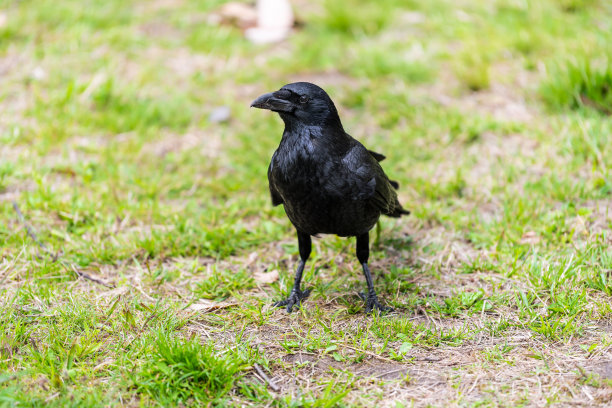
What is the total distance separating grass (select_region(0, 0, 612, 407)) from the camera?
292 cm

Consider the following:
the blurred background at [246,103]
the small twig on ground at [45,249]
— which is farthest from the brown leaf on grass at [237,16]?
the small twig on ground at [45,249]

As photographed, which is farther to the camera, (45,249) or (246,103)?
(246,103)

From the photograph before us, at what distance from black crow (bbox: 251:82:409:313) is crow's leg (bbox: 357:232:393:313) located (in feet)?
0.85

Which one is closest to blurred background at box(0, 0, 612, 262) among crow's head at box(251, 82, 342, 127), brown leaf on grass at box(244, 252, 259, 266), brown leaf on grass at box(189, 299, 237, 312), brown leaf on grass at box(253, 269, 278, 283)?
brown leaf on grass at box(244, 252, 259, 266)

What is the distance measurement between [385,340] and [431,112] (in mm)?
3141

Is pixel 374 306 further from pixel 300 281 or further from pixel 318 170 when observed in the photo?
pixel 318 170

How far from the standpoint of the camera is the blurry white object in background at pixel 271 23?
7.40 meters

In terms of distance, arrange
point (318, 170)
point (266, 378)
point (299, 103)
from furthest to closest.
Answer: point (299, 103), point (318, 170), point (266, 378)

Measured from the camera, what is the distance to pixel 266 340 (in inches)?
130

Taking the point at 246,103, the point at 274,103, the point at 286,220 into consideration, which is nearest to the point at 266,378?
the point at 274,103

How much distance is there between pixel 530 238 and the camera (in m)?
4.16

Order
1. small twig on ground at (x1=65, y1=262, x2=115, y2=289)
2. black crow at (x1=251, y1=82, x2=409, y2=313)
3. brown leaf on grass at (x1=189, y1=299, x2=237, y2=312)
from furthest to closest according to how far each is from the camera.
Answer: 1. small twig on ground at (x1=65, y1=262, x2=115, y2=289)
2. brown leaf on grass at (x1=189, y1=299, x2=237, y2=312)
3. black crow at (x1=251, y1=82, x2=409, y2=313)

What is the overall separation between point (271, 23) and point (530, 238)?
4.67 metres

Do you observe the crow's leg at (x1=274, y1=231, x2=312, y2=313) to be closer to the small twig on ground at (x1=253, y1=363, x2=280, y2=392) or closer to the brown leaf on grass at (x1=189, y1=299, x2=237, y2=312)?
the brown leaf on grass at (x1=189, y1=299, x2=237, y2=312)
